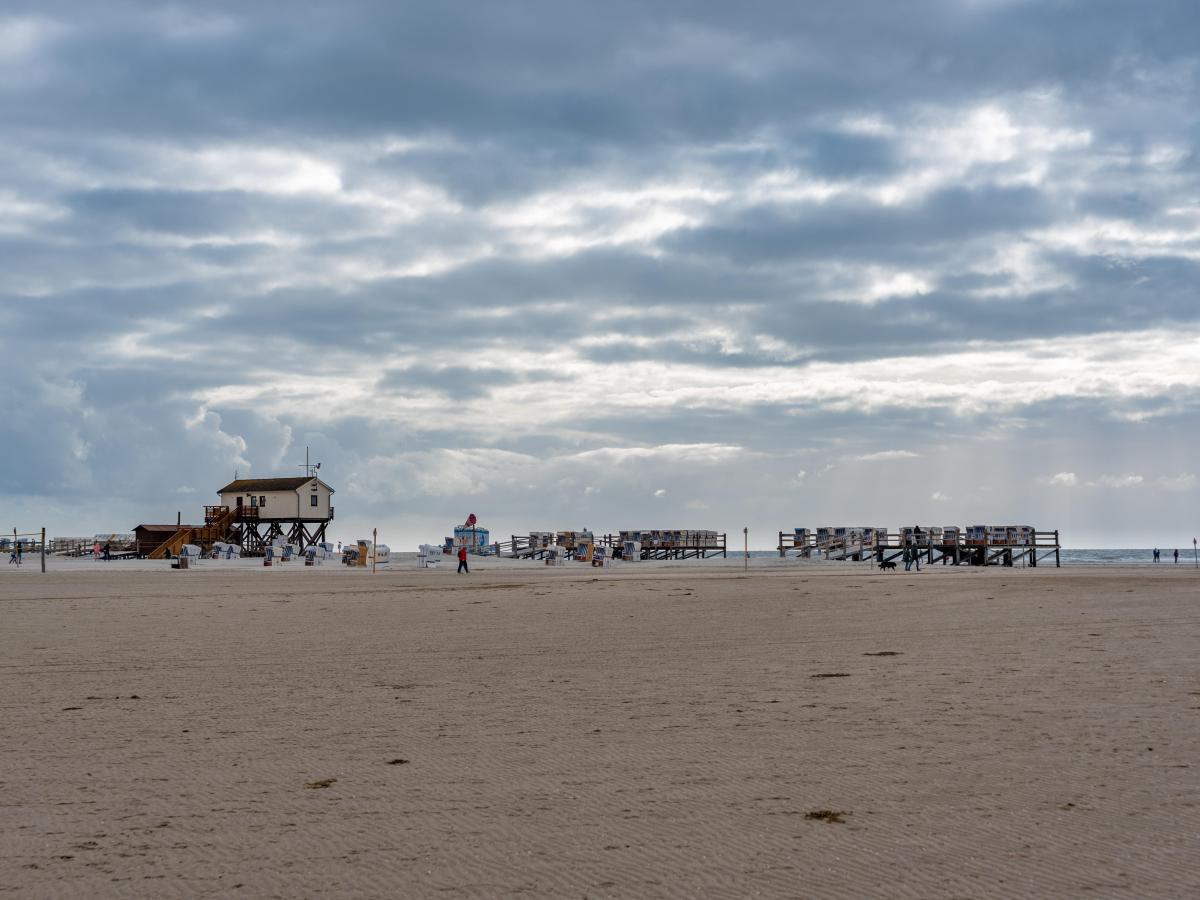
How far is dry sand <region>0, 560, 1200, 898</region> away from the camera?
4.64 meters

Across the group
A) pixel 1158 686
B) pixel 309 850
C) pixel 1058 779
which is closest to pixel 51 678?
pixel 309 850

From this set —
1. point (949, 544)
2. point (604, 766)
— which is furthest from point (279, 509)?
point (604, 766)

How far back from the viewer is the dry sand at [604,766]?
464 cm

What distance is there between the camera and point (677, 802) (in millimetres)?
5762

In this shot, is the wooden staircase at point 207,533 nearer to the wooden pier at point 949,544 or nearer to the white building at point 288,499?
the white building at point 288,499

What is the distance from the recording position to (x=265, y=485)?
83.0 m

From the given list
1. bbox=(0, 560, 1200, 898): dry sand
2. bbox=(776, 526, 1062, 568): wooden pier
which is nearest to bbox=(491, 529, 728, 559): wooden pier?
bbox=(776, 526, 1062, 568): wooden pier

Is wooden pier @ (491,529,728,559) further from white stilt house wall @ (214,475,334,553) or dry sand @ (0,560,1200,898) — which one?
dry sand @ (0,560,1200,898)

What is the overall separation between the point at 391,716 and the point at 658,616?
10.8 m

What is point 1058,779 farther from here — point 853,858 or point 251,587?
point 251,587

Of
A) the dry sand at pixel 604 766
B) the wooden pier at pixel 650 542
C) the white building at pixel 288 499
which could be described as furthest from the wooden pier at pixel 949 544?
the dry sand at pixel 604 766

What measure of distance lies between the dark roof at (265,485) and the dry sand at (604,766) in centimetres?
6864

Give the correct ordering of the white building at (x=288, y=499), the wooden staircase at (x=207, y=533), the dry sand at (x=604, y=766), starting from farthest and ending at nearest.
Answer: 1. the white building at (x=288, y=499)
2. the wooden staircase at (x=207, y=533)
3. the dry sand at (x=604, y=766)

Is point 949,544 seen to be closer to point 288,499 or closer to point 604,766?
point 288,499
